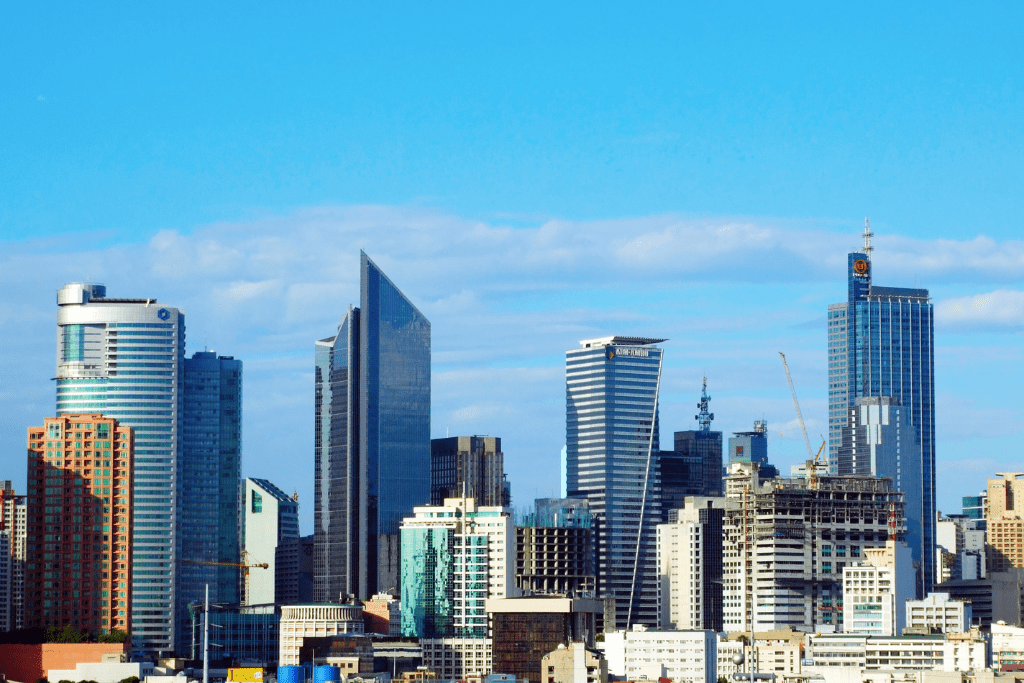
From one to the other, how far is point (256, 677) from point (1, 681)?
81.8 feet

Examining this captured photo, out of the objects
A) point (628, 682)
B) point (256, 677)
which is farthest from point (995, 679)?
point (256, 677)

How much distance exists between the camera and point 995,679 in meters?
192

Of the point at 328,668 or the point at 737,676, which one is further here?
the point at 328,668

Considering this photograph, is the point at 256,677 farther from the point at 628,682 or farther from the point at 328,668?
the point at 628,682

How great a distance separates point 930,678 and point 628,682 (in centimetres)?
2806

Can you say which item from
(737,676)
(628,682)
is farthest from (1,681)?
(737,676)

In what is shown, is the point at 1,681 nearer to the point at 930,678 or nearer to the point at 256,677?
the point at 256,677

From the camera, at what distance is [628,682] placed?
650 feet

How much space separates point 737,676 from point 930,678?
55.8 meters

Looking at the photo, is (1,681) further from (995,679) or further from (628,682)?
(995,679)

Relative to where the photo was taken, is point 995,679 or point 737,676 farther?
point 995,679

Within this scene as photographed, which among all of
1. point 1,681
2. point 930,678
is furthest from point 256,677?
point 930,678

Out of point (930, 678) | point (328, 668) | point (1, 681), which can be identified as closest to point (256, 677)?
point (328, 668)

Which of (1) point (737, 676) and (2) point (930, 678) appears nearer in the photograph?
(1) point (737, 676)
